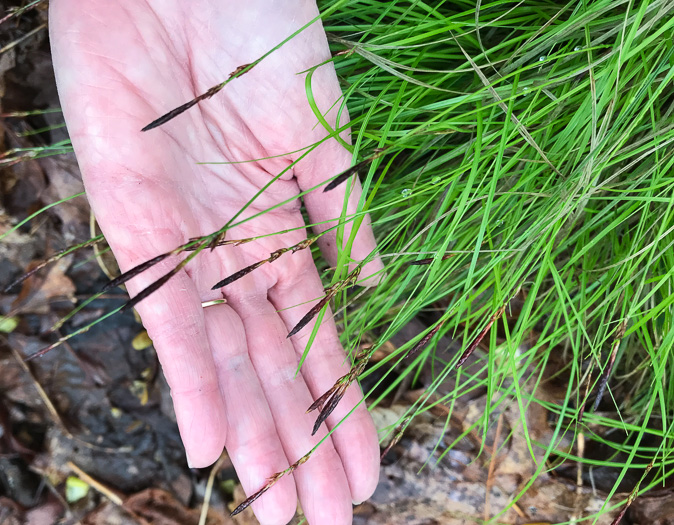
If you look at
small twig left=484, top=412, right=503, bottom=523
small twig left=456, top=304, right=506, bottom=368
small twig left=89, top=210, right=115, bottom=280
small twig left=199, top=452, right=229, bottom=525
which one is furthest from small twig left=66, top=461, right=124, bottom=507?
small twig left=456, top=304, right=506, bottom=368

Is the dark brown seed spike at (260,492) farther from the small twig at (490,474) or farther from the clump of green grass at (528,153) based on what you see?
the small twig at (490,474)

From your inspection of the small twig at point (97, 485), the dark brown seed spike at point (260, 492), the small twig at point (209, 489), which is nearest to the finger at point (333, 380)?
the dark brown seed spike at point (260, 492)

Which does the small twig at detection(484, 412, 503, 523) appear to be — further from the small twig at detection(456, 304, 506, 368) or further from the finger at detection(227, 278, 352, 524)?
the small twig at detection(456, 304, 506, 368)

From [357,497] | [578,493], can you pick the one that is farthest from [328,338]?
[578,493]

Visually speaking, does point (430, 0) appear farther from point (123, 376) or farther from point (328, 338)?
point (123, 376)

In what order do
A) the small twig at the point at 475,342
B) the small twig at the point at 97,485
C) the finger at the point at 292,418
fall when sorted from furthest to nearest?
the small twig at the point at 97,485 < the finger at the point at 292,418 < the small twig at the point at 475,342

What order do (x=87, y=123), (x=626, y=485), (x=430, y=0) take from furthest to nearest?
1. (x=626, y=485)
2. (x=430, y=0)
3. (x=87, y=123)

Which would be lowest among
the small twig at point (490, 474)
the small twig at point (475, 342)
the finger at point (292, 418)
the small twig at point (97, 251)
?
the small twig at point (490, 474)

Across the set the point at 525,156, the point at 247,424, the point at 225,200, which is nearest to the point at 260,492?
the point at 247,424
